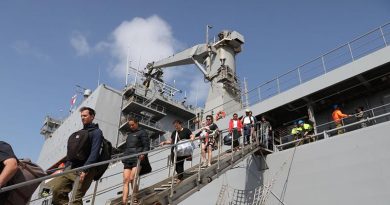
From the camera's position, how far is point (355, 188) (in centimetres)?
609

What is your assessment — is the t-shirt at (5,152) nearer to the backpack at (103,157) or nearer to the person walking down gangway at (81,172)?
the person walking down gangway at (81,172)

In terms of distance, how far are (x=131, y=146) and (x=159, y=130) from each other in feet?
44.9

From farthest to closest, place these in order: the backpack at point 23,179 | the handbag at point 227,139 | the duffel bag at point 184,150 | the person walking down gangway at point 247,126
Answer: the handbag at point 227,139
the person walking down gangway at point 247,126
the duffel bag at point 184,150
the backpack at point 23,179

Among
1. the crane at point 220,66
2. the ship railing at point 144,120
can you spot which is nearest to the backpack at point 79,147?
the crane at point 220,66

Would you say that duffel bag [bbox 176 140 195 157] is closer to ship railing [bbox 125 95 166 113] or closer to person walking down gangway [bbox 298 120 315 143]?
person walking down gangway [bbox 298 120 315 143]

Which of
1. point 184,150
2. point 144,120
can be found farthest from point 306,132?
point 144,120

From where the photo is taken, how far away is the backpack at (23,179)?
241cm

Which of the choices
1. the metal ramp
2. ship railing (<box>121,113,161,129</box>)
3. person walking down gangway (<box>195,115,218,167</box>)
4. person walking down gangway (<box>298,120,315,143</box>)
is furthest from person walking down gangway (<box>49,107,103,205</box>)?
ship railing (<box>121,113,161,129</box>)

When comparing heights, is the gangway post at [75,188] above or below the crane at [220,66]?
below

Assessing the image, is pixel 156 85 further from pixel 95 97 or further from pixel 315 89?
pixel 315 89

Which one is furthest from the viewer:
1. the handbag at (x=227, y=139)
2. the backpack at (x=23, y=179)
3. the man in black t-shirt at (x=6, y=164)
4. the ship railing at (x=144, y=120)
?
the ship railing at (x=144, y=120)

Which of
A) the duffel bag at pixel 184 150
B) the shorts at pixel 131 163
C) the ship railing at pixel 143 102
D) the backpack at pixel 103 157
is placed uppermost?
the ship railing at pixel 143 102

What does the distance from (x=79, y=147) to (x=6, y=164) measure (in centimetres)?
112

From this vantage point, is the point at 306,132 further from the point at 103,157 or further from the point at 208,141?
the point at 103,157
